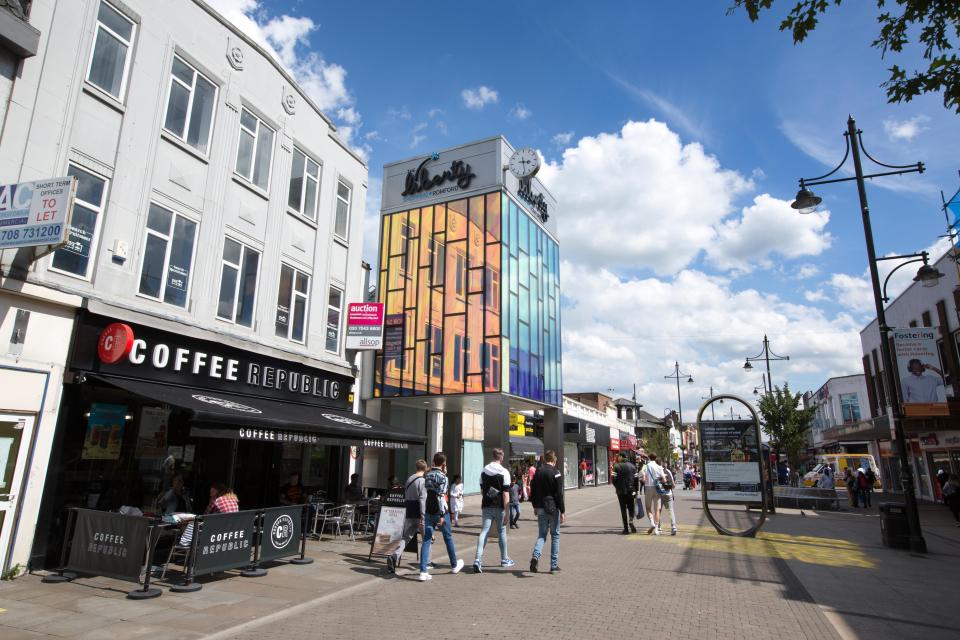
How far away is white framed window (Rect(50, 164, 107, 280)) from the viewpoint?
8992 mm

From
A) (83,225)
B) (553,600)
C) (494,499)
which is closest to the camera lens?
(553,600)

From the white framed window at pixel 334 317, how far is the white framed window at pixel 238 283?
113 inches

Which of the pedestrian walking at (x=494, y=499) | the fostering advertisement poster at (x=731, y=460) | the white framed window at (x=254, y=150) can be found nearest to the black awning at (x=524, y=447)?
the fostering advertisement poster at (x=731, y=460)

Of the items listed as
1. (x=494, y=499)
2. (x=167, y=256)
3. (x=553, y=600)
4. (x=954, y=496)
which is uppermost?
(x=167, y=256)

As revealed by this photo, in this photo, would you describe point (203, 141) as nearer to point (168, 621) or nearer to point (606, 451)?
point (168, 621)

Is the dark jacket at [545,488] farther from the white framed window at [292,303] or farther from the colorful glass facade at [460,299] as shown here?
the colorful glass facade at [460,299]

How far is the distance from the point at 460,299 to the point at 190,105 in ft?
38.8

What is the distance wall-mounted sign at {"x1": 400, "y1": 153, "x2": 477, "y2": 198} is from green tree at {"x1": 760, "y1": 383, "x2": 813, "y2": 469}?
23.4 m

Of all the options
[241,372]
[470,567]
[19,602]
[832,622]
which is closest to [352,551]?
[470,567]

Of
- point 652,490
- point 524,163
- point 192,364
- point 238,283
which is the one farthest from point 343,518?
point 524,163

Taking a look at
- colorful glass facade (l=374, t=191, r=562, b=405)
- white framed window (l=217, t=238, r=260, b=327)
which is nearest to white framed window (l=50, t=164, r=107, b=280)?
white framed window (l=217, t=238, r=260, b=327)

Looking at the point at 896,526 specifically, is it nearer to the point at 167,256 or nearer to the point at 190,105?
the point at 167,256

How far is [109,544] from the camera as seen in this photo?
736cm

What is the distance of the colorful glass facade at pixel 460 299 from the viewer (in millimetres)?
20766
